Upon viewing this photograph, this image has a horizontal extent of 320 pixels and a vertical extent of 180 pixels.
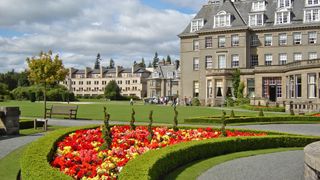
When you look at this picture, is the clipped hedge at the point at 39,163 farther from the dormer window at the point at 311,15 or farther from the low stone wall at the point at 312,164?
the dormer window at the point at 311,15

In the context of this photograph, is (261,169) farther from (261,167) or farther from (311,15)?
(311,15)

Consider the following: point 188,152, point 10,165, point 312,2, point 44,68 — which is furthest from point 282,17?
point 10,165

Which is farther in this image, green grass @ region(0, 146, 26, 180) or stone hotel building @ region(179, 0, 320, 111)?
stone hotel building @ region(179, 0, 320, 111)

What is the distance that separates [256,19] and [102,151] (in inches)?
2109

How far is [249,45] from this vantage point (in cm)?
6169

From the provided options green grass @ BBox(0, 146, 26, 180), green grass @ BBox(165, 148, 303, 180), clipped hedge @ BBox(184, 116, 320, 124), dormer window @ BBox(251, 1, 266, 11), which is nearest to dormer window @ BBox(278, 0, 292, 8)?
dormer window @ BBox(251, 1, 266, 11)

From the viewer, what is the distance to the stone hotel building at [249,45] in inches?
2223

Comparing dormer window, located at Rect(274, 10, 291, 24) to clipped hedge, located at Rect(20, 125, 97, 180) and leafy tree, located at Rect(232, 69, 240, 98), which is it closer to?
leafy tree, located at Rect(232, 69, 240, 98)

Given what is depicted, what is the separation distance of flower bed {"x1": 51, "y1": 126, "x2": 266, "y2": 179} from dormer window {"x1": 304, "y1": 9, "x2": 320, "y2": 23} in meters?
45.3

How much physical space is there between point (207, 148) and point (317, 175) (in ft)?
18.1

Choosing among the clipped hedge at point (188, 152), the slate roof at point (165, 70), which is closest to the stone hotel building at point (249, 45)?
the clipped hedge at point (188, 152)

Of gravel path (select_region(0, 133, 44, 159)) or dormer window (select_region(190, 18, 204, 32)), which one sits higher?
dormer window (select_region(190, 18, 204, 32))

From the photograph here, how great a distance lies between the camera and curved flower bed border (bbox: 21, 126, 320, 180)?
8243 millimetres

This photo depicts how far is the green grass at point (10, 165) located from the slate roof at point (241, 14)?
168ft
